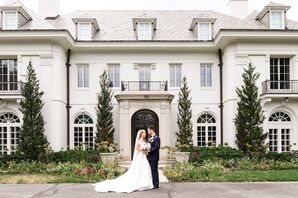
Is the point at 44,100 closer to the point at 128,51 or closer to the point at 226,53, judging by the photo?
the point at 128,51

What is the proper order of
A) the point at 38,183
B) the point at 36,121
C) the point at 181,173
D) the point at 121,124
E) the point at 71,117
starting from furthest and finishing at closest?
1. the point at 71,117
2. the point at 121,124
3. the point at 36,121
4. the point at 181,173
5. the point at 38,183

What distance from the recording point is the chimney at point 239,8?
31.0 m

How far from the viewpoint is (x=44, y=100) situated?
79.8 feet

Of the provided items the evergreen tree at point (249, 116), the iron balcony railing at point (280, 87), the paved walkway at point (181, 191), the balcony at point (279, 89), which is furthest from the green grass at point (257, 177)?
the iron balcony railing at point (280, 87)

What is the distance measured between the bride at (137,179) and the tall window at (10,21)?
14007 millimetres

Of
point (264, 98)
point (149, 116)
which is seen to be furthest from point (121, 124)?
point (264, 98)

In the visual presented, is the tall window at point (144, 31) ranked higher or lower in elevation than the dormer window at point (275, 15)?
lower

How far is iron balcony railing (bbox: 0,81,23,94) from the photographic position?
24203mm

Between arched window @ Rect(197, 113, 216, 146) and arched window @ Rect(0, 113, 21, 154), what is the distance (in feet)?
34.1

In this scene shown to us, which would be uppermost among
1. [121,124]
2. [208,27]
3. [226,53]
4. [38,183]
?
[208,27]

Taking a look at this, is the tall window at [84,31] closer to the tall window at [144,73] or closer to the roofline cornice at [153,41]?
the roofline cornice at [153,41]

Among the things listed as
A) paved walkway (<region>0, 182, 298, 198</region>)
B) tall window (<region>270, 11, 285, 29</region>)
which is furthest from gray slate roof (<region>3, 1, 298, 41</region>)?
paved walkway (<region>0, 182, 298, 198</region>)

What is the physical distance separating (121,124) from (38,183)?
1024 cm

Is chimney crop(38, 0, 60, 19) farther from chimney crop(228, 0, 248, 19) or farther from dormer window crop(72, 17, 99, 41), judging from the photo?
chimney crop(228, 0, 248, 19)
